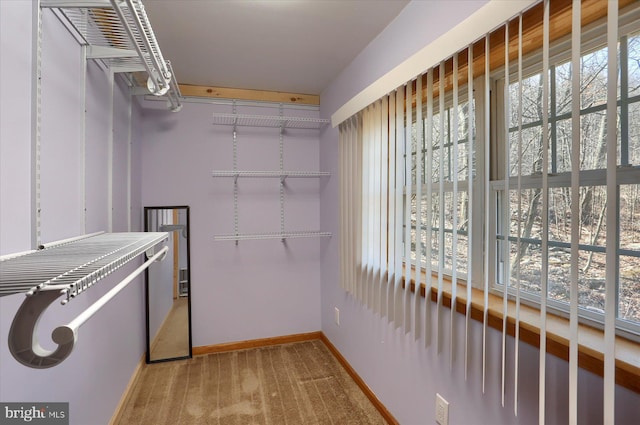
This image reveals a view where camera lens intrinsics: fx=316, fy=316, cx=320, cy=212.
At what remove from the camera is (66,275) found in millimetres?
668

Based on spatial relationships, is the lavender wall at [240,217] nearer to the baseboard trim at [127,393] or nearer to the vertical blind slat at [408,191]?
the baseboard trim at [127,393]

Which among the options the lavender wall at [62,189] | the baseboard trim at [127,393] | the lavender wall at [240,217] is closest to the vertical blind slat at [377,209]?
the lavender wall at [240,217]

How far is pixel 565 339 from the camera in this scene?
898mm

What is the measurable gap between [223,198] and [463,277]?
6.98ft

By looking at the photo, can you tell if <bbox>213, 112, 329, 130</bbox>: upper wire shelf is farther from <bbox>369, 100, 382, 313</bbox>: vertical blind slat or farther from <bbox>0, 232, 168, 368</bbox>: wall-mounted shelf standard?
<bbox>0, 232, 168, 368</bbox>: wall-mounted shelf standard

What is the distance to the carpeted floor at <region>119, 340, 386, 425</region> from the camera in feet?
6.44

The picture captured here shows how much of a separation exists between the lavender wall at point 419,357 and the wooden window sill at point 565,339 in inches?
2.2

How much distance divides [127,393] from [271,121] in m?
2.35

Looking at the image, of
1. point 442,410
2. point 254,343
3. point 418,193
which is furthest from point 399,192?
point 254,343

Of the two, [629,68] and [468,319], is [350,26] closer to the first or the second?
[629,68]

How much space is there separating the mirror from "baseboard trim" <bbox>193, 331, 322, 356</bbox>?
0.43 ft

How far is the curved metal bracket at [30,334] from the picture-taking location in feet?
1.99

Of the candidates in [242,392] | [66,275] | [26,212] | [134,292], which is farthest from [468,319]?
[134,292]

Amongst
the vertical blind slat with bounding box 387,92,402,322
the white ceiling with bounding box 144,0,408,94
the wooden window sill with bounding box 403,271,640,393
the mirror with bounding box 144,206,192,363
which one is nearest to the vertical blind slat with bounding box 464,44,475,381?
the wooden window sill with bounding box 403,271,640,393
